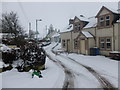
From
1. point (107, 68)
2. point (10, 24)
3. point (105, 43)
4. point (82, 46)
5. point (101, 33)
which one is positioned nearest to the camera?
point (107, 68)

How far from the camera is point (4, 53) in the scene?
34.2ft

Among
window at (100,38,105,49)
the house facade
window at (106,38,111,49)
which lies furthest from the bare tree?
window at (106,38,111,49)

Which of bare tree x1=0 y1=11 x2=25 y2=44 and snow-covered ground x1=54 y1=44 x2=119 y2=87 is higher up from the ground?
bare tree x1=0 y1=11 x2=25 y2=44

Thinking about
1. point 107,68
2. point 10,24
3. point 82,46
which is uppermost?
point 10,24

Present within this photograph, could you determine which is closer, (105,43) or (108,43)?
(108,43)

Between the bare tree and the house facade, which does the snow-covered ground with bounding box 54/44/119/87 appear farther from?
the bare tree

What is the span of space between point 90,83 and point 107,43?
1184 centimetres

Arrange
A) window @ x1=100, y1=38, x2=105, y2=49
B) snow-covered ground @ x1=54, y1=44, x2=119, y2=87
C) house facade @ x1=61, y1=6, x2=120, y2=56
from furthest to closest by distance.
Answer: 1. window @ x1=100, y1=38, x2=105, y2=49
2. house facade @ x1=61, y1=6, x2=120, y2=56
3. snow-covered ground @ x1=54, y1=44, x2=119, y2=87

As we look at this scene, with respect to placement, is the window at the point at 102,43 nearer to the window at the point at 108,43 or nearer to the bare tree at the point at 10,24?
the window at the point at 108,43

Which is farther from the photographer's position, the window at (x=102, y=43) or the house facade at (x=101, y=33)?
the window at (x=102, y=43)

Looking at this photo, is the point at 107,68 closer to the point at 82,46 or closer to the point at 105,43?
the point at 105,43

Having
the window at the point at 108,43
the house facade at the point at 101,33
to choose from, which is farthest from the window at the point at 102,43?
the window at the point at 108,43

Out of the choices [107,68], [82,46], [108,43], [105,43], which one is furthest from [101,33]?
[107,68]

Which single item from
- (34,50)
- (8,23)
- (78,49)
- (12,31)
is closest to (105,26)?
(78,49)
